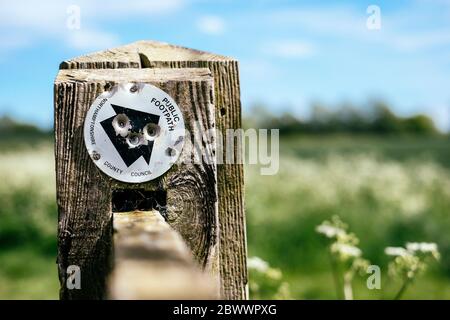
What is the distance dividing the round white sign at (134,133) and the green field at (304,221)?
368 cm

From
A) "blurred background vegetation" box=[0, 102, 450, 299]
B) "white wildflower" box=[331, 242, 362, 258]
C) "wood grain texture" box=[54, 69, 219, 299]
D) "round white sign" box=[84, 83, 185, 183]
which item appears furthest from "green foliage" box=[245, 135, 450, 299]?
"round white sign" box=[84, 83, 185, 183]

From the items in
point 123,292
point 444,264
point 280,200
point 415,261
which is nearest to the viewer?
point 123,292

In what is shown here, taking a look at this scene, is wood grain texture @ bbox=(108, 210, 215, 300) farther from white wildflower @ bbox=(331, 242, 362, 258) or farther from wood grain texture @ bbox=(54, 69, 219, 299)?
white wildflower @ bbox=(331, 242, 362, 258)

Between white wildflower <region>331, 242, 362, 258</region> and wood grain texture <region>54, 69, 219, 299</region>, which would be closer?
wood grain texture <region>54, 69, 219, 299</region>

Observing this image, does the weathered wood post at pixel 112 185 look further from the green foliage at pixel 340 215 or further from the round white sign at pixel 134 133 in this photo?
the green foliage at pixel 340 215

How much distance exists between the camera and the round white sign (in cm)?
179

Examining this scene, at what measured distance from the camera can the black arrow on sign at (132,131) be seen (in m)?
1.79

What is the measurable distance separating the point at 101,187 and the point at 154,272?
721mm

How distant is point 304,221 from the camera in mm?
7215

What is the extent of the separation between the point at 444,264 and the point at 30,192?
598cm

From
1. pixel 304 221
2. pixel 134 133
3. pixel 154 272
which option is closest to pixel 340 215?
pixel 304 221
